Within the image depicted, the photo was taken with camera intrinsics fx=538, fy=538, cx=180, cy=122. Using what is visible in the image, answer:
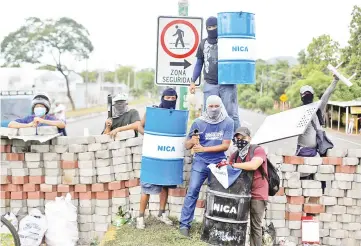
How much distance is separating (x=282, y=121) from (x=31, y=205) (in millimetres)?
3649

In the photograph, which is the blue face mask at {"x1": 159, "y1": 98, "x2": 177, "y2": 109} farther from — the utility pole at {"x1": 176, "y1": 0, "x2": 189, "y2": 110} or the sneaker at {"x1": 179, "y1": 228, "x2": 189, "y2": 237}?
the sneaker at {"x1": 179, "y1": 228, "x2": 189, "y2": 237}

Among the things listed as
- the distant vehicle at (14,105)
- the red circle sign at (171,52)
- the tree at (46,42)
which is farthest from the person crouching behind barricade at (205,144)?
the tree at (46,42)

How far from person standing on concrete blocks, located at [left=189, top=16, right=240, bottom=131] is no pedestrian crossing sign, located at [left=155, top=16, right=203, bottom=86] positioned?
0.14m

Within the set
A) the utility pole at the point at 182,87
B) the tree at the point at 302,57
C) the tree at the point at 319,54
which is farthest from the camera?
the tree at the point at 302,57

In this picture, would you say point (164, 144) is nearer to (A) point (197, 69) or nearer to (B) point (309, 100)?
(A) point (197, 69)

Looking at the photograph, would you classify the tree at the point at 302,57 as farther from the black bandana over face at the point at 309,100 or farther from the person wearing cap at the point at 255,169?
the person wearing cap at the point at 255,169

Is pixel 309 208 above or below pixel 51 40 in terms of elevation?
below

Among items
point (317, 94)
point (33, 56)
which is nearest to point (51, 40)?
point (33, 56)

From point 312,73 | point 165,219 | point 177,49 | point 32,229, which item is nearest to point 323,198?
point 165,219

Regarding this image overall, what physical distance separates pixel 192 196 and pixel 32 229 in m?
2.25

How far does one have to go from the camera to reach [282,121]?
7.25m

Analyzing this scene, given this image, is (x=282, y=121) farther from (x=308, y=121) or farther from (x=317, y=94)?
(x=317, y=94)

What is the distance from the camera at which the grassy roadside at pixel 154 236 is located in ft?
20.8

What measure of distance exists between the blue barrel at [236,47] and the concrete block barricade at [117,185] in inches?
45.7
